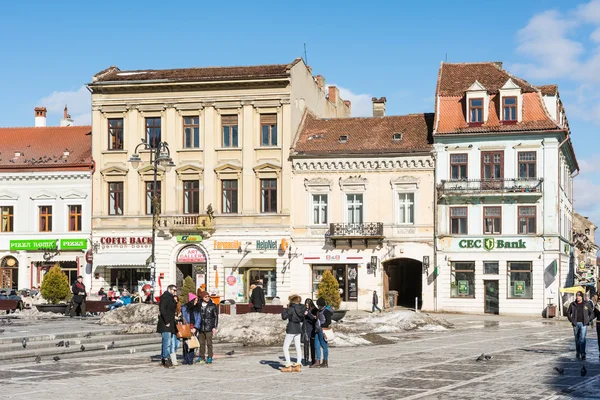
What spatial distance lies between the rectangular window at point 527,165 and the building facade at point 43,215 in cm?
2359

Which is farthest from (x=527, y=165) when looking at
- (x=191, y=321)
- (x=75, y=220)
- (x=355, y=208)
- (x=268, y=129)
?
(x=191, y=321)

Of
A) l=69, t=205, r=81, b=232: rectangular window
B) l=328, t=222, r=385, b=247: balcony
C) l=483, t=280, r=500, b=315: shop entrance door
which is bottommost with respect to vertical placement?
l=483, t=280, r=500, b=315: shop entrance door

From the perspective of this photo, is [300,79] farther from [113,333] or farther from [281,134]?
[113,333]

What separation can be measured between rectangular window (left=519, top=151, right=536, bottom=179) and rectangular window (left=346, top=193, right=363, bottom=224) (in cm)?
845

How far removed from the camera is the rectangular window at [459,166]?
159 feet

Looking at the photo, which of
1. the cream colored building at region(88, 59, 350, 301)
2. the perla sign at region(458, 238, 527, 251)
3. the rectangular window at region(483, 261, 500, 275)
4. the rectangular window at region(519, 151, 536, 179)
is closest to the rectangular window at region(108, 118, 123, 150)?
the cream colored building at region(88, 59, 350, 301)

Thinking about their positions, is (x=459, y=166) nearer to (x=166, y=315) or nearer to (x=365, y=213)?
(x=365, y=213)

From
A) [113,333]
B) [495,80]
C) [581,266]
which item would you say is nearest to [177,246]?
[495,80]

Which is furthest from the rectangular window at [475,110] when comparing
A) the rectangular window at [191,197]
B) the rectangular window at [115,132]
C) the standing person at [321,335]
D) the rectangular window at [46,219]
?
the standing person at [321,335]

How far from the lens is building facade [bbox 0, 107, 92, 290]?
52.6 m

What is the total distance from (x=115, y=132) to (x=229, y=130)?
22.1 feet

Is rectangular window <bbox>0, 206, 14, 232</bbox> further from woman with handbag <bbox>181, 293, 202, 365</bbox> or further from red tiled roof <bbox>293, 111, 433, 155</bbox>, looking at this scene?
woman with handbag <bbox>181, 293, 202, 365</bbox>

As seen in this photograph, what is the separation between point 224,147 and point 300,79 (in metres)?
5.79

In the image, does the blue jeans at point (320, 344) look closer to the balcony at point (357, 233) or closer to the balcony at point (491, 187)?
the balcony at point (357, 233)
